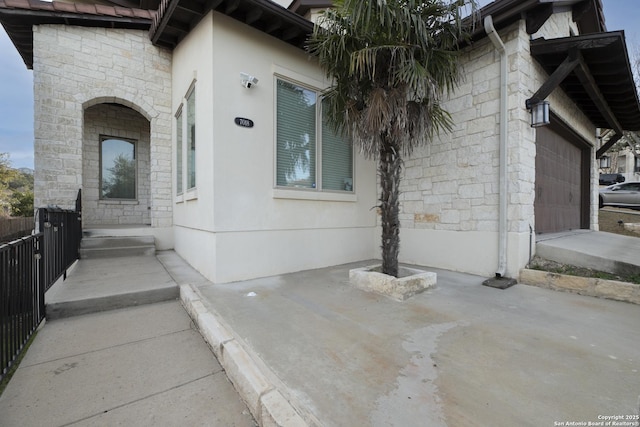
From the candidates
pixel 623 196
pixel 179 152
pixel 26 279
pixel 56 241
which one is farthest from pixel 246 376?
pixel 623 196

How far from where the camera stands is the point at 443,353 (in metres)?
2.35

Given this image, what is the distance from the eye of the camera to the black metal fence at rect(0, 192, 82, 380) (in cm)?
230

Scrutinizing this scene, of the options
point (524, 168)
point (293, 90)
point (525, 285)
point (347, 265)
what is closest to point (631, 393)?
point (525, 285)

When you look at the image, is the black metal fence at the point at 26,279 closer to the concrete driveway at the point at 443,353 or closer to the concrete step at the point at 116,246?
the concrete step at the point at 116,246

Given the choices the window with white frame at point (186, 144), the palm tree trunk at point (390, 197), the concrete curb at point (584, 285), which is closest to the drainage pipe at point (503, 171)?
the concrete curb at point (584, 285)

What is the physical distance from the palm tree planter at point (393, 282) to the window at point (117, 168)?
23.7ft

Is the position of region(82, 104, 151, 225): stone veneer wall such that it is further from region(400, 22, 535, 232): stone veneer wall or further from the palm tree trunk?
region(400, 22, 535, 232): stone veneer wall

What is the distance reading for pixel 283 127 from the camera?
16.3ft

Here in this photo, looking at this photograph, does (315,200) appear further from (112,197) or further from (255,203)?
(112,197)

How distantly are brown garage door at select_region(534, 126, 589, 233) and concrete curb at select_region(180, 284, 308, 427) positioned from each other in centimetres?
582

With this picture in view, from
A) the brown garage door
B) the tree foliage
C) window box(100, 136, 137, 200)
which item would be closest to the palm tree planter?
the brown garage door

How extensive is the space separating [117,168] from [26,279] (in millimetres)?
6045

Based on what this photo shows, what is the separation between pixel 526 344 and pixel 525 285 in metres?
2.23

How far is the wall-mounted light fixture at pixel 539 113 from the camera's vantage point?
438 centimetres
